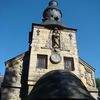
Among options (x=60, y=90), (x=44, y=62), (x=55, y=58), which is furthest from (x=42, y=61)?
(x=60, y=90)

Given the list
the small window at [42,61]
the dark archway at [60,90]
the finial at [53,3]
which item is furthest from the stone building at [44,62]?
the finial at [53,3]

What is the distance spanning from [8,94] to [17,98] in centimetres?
67

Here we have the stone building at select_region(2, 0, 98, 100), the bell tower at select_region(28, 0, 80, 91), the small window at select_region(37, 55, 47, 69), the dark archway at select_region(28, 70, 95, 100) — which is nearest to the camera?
the dark archway at select_region(28, 70, 95, 100)

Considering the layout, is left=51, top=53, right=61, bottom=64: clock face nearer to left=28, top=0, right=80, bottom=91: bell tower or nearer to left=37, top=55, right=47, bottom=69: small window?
left=28, top=0, right=80, bottom=91: bell tower

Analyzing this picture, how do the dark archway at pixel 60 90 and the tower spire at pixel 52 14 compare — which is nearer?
the dark archway at pixel 60 90

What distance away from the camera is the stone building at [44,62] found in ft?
38.2

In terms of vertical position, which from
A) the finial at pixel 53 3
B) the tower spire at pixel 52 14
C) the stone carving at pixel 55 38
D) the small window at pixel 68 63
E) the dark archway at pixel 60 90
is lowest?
the dark archway at pixel 60 90

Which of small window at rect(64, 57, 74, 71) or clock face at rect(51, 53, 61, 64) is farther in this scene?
small window at rect(64, 57, 74, 71)

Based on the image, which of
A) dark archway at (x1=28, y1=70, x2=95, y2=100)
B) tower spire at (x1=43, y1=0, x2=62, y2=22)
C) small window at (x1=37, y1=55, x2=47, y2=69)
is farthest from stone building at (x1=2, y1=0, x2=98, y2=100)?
dark archway at (x1=28, y1=70, x2=95, y2=100)

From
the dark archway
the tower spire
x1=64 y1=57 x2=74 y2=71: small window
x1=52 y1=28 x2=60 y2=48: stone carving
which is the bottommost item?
the dark archway

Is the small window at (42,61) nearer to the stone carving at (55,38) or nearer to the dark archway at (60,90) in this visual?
the stone carving at (55,38)

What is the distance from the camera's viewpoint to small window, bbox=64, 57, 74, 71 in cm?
1289

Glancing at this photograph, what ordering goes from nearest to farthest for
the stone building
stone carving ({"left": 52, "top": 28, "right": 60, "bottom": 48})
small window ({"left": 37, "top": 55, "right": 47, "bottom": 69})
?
the stone building < small window ({"left": 37, "top": 55, "right": 47, "bottom": 69}) < stone carving ({"left": 52, "top": 28, "right": 60, "bottom": 48})

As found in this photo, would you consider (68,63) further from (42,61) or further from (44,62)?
(42,61)
